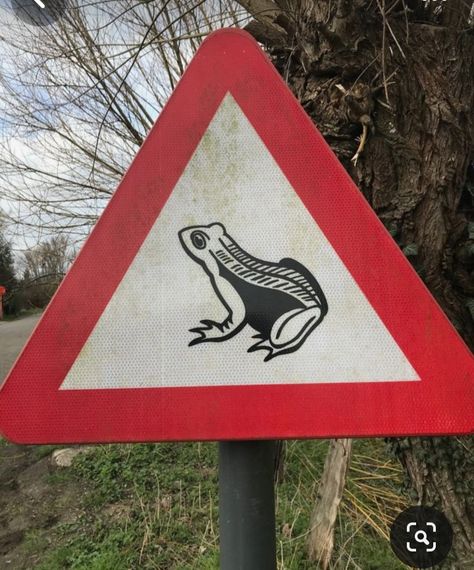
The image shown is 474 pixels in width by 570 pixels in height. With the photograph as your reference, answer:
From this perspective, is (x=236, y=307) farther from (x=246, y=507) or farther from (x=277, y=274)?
(x=246, y=507)

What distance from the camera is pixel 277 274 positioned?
0.91 meters

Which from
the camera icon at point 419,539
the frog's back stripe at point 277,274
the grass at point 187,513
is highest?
the frog's back stripe at point 277,274

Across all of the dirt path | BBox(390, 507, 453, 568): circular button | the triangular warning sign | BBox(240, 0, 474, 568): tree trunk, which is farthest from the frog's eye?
the dirt path

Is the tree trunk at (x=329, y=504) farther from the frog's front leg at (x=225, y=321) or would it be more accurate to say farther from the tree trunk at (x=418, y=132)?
the frog's front leg at (x=225, y=321)

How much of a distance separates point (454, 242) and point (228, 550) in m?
1.16

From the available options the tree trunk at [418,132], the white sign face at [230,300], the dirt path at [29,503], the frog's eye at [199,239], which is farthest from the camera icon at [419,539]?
the dirt path at [29,503]

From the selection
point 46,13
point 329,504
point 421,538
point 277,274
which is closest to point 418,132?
point 277,274

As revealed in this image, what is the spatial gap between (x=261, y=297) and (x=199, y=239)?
174 mm

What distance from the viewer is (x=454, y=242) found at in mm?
1516

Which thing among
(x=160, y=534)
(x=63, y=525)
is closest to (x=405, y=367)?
(x=160, y=534)

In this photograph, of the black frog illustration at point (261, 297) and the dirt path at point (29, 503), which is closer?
the black frog illustration at point (261, 297)

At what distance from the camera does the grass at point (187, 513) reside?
7.30ft

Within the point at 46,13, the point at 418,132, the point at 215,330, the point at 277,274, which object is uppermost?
the point at 46,13

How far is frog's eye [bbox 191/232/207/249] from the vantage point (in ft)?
3.06
